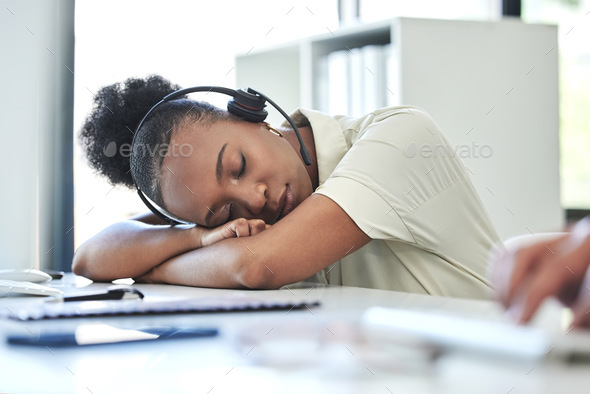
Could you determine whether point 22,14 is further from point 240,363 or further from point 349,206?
point 240,363

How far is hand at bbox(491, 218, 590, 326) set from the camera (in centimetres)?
31

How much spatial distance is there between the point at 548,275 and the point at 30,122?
1582 mm

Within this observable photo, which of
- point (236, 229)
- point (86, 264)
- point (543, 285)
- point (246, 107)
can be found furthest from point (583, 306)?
point (86, 264)

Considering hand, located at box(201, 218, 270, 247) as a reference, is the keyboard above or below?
below

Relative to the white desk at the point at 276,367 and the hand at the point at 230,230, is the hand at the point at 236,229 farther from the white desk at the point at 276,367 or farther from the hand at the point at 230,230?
the white desk at the point at 276,367

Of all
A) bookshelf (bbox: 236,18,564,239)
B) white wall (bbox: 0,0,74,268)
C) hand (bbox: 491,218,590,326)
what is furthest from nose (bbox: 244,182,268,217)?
bookshelf (bbox: 236,18,564,239)

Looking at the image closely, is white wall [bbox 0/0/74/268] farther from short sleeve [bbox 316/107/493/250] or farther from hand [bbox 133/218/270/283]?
short sleeve [bbox 316/107/493/250]

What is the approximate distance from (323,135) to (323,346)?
0.80 m

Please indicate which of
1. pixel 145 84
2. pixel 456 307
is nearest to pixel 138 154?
pixel 145 84

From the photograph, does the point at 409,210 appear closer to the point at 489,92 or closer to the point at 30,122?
the point at 30,122

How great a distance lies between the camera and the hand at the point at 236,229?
101 cm

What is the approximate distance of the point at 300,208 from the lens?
0.94 meters

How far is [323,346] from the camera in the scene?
17.3 inches

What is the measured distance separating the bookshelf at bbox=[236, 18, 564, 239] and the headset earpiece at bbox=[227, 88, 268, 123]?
3.02 ft
